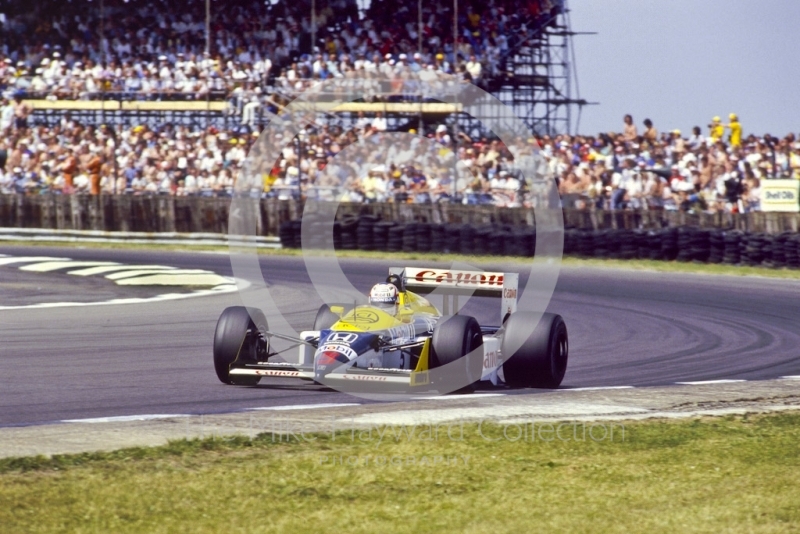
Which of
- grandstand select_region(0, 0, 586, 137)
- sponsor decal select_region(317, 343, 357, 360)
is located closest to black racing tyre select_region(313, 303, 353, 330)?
sponsor decal select_region(317, 343, 357, 360)

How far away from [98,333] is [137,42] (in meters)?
23.1

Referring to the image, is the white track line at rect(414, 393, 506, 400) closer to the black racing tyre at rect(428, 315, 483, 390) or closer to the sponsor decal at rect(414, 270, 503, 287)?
the black racing tyre at rect(428, 315, 483, 390)

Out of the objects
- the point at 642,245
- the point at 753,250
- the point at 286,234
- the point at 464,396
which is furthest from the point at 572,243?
the point at 464,396

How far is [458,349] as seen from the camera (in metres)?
8.41

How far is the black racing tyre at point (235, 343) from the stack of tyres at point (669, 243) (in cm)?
1389

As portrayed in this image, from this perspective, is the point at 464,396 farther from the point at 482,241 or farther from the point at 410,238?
the point at 410,238

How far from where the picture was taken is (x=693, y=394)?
339 inches

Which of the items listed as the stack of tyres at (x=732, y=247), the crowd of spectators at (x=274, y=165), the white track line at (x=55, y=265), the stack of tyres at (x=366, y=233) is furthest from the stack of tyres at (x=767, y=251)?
the white track line at (x=55, y=265)

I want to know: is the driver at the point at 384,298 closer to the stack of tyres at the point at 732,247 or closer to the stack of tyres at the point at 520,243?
the stack of tyres at the point at 520,243

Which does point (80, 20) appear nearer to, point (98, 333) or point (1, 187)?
point (1, 187)

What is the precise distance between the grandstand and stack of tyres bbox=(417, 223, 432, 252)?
21.9 ft

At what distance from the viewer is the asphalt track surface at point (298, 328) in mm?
8234

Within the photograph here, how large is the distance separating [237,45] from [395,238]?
11783 millimetres

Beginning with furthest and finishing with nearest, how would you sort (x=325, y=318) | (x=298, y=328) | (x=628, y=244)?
1. (x=628, y=244)
2. (x=298, y=328)
3. (x=325, y=318)
